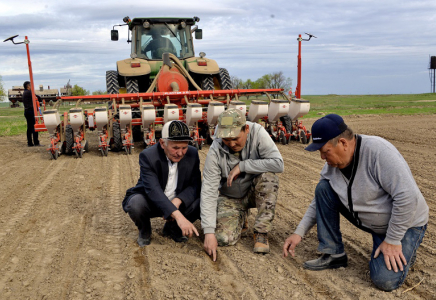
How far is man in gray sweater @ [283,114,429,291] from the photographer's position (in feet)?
9.29

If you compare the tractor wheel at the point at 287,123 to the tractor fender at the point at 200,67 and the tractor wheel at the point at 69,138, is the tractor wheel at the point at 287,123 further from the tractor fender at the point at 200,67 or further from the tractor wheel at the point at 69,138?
the tractor wheel at the point at 69,138

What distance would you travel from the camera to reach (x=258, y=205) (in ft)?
12.8

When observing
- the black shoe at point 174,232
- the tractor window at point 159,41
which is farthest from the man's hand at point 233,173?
the tractor window at point 159,41

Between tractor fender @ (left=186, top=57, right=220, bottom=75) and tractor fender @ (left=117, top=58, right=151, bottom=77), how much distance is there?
1.06 meters

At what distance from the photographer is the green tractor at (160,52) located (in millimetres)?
10844

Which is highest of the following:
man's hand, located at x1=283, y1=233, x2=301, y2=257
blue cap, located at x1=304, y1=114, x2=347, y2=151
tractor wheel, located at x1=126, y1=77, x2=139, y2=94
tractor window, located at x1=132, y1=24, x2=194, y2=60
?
tractor window, located at x1=132, y1=24, x2=194, y2=60

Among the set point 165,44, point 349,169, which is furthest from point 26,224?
point 165,44

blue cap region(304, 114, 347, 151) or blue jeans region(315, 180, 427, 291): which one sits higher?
blue cap region(304, 114, 347, 151)

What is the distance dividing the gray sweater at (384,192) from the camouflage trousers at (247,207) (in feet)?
2.41

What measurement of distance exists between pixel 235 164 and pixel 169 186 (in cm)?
63

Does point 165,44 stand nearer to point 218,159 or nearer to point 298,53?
point 298,53

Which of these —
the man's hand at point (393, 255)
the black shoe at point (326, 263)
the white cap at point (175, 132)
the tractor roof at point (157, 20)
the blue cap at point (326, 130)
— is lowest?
the black shoe at point (326, 263)

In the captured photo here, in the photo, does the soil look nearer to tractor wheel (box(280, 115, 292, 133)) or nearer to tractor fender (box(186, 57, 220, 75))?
tractor wheel (box(280, 115, 292, 133))

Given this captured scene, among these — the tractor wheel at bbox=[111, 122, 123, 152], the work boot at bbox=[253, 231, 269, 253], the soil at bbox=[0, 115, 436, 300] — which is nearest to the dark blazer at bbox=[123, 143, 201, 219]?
the soil at bbox=[0, 115, 436, 300]
